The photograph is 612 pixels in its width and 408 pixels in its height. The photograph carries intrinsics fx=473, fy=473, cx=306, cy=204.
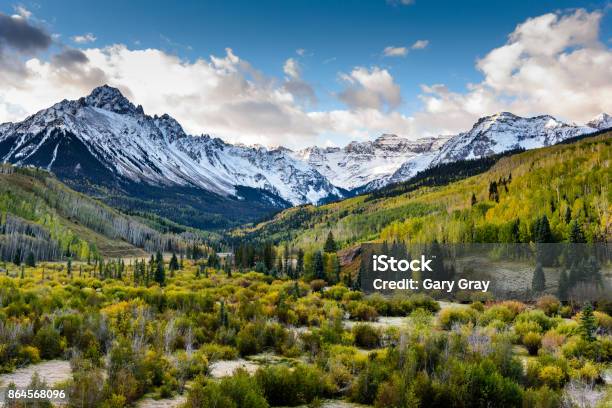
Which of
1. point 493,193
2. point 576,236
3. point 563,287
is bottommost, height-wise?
point 563,287

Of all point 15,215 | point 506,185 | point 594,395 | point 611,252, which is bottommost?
point 594,395

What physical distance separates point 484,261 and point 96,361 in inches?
2718

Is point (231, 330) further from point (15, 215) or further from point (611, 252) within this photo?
point (15, 215)

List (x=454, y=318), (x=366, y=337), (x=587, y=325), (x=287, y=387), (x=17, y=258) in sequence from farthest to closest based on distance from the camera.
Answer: (x=17, y=258) < (x=454, y=318) < (x=366, y=337) < (x=587, y=325) < (x=287, y=387)

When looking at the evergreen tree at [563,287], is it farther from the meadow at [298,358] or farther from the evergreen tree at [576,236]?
the evergreen tree at [576,236]

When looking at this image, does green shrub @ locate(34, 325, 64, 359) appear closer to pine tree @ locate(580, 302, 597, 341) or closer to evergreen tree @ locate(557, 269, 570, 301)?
pine tree @ locate(580, 302, 597, 341)

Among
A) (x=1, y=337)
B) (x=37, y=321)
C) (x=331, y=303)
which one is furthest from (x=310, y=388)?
(x=331, y=303)

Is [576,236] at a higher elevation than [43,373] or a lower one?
higher

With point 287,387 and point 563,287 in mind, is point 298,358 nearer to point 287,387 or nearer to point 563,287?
point 287,387

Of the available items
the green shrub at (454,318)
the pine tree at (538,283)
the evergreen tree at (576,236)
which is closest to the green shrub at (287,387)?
the green shrub at (454,318)

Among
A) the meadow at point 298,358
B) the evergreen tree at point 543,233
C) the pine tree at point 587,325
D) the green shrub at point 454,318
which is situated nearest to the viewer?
the meadow at point 298,358

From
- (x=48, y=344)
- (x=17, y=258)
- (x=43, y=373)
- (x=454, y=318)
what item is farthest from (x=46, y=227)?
(x=454, y=318)

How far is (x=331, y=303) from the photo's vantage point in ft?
147

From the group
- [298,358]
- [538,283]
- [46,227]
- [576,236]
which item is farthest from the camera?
[46,227]
